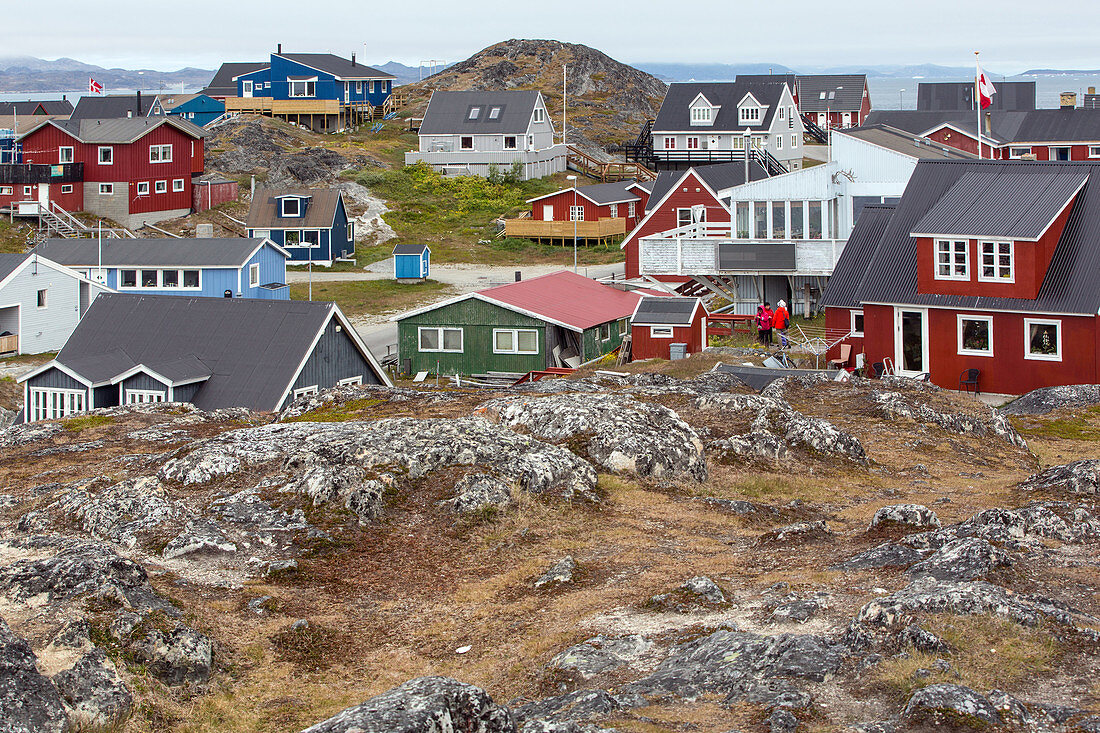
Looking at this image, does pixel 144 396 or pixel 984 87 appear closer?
pixel 144 396

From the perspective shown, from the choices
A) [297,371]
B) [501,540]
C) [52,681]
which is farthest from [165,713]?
[297,371]

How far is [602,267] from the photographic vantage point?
2697 inches

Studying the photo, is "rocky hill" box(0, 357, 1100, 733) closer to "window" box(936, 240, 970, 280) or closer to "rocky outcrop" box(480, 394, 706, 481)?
"rocky outcrop" box(480, 394, 706, 481)

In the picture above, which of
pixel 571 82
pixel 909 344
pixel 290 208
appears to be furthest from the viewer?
pixel 571 82

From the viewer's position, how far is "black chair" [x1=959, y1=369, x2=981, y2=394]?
31.9 metres

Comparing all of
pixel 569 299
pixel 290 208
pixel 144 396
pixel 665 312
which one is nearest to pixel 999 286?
pixel 665 312

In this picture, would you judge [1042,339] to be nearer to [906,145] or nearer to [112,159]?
[906,145]

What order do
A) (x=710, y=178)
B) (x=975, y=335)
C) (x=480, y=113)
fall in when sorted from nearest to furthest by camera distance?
(x=975, y=335)
(x=710, y=178)
(x=480, y=113)

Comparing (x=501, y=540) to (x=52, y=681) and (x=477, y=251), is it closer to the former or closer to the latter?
(x=52, y=681)

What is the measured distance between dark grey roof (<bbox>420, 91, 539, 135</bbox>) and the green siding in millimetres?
50300

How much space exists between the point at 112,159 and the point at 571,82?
62.7m

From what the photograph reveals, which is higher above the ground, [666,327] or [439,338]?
[666,327]

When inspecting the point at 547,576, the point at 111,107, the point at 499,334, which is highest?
the point at 111,107

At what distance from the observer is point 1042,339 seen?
31.3m
